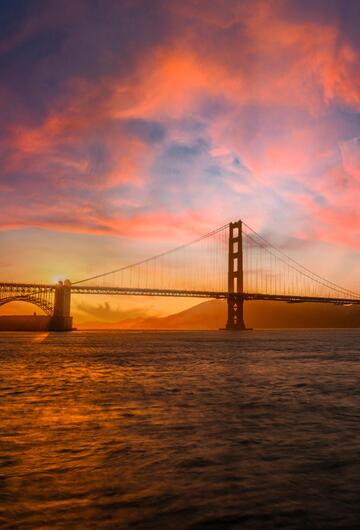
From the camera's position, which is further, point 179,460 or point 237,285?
point 237,285

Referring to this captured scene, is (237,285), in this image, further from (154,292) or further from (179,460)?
(179,460)

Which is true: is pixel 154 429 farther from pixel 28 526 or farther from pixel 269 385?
pixel 269 385

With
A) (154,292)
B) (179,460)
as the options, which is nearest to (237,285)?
(154,292)

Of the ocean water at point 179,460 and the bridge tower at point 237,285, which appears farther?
the bridge tower at point 237,285

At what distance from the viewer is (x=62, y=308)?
330ft

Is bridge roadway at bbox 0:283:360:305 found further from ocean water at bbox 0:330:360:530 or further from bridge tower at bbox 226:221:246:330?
ocean water at bbox 0:330:360:530

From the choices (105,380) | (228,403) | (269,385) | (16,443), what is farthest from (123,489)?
(105,380)

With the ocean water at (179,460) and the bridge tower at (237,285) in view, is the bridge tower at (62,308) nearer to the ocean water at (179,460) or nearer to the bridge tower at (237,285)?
the bridge tower at (237,285)

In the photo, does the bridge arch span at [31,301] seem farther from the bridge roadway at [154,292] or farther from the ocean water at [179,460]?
the ocean water at [179,460]

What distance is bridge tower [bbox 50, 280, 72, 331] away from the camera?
9669cm

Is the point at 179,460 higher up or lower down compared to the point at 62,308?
lower down

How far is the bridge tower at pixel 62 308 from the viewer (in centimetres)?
9669

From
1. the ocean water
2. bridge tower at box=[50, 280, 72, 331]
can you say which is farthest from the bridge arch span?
the ocean water

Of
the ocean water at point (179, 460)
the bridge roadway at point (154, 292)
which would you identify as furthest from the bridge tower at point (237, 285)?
the ocean water at point (179, 460)
